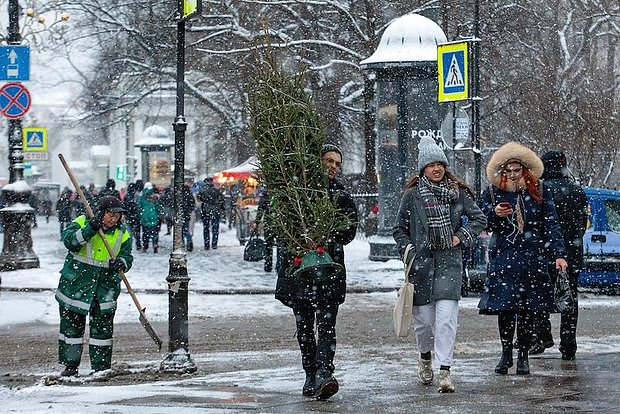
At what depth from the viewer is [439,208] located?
9.13m

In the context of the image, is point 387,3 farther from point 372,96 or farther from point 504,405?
point 504,405

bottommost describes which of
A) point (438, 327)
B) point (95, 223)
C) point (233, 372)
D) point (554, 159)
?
point (233, 372)

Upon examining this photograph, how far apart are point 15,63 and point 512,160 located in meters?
14.9

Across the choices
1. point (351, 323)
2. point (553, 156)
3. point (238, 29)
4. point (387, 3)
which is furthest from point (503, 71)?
point (553, 156)

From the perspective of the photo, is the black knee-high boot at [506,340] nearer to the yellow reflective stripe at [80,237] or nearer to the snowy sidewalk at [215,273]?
the yellow reflective stripe at [80,237]

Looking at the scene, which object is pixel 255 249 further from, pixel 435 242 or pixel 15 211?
pixel 435 242

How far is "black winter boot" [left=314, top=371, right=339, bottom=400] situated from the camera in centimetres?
845

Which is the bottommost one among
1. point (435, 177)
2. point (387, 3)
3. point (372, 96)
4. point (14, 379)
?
point (14, 379)

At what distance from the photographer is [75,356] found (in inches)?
413

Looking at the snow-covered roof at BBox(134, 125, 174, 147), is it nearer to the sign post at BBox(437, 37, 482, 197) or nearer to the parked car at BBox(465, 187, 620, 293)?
the sign post at BBox(437, 37, 482, 197)

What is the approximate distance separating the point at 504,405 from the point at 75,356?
3943 mm

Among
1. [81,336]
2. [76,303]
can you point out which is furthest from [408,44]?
[76,303]

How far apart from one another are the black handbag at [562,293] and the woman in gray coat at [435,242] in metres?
0.88

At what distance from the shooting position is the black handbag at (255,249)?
25094 mm
